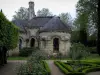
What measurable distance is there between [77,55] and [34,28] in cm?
2562

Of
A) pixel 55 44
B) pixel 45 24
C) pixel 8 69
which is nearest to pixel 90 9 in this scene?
pixel 45 24

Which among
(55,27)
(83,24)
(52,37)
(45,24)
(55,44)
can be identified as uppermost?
(83,24)

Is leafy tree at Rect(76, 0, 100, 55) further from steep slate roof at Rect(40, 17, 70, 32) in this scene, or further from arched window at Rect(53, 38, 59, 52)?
arched window at Rect(53, 38, 59, 52)

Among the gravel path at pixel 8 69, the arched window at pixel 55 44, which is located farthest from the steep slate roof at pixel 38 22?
the gravel path at pixel 8 69

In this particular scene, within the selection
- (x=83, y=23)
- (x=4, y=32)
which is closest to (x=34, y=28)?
(x=83, y=23)

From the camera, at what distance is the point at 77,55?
829 inches

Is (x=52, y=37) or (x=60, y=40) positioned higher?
Answer: (x=52, y=37)

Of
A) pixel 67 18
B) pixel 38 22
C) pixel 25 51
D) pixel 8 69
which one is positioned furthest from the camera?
pixel 67 18

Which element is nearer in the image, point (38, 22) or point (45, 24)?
point (45, 24)

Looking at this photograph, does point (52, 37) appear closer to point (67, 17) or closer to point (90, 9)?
point (90, 9)

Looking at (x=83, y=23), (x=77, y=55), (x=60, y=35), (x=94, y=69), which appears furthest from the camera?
(x=83, y=23)

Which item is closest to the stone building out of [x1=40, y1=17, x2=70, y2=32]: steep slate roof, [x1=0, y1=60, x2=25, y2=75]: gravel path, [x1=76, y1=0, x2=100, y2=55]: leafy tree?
[x1=40, y1=17, x2=70, y2=32]: steep slate roof

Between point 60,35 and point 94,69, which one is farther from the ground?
point 60,35

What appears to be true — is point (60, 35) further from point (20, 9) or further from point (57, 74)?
point (20, 9)
